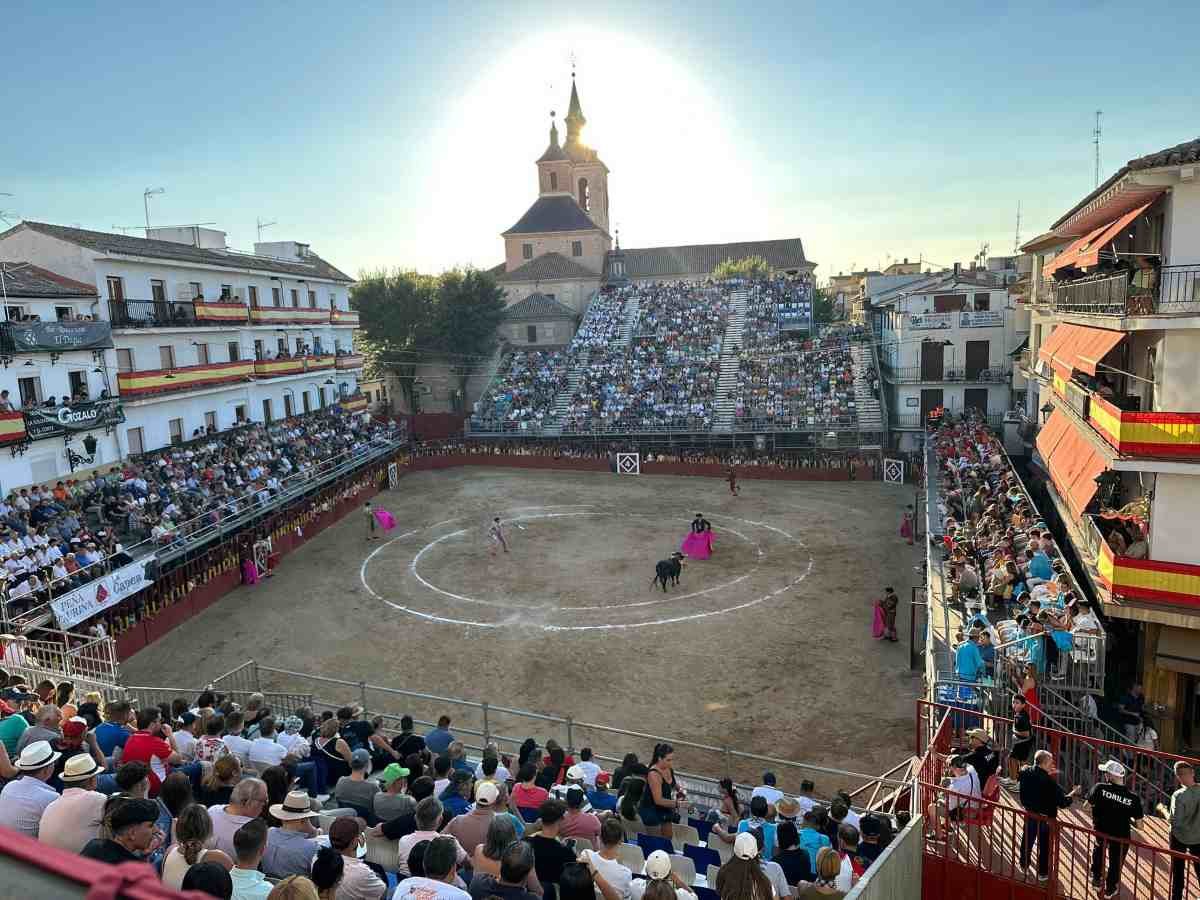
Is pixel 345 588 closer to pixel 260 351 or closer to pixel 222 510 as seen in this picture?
pixel 222 510

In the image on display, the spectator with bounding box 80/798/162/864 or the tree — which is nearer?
the spectator with bounding box 80/798/162/864

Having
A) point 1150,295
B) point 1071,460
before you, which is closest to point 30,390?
point 1071,460

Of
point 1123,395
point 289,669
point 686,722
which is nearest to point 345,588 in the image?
point 289,669

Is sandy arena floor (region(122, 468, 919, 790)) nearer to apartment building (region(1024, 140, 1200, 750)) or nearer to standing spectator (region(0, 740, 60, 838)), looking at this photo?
apartment building (region(1024, 140, 1200, 750))

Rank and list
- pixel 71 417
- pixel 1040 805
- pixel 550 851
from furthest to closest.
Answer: pixel 71 417, pixel 1040 805, pixel 550 851

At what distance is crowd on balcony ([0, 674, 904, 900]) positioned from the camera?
19.0 ft

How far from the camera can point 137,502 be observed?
26500 millimetres

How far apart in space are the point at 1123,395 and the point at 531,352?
44.0 metres

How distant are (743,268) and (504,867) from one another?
75097 millimetres

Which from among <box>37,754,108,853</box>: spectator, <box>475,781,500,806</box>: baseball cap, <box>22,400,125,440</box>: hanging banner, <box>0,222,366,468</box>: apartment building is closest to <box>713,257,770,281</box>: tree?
<box>0,222,366,468</box>: apartment building

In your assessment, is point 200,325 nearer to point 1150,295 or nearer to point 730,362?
point 730,362

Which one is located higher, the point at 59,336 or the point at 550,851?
the point at 59,336

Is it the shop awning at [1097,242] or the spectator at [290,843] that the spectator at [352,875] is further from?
the shop awning at [1097,242]

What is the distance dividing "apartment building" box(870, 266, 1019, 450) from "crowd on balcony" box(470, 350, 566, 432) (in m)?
19.8
